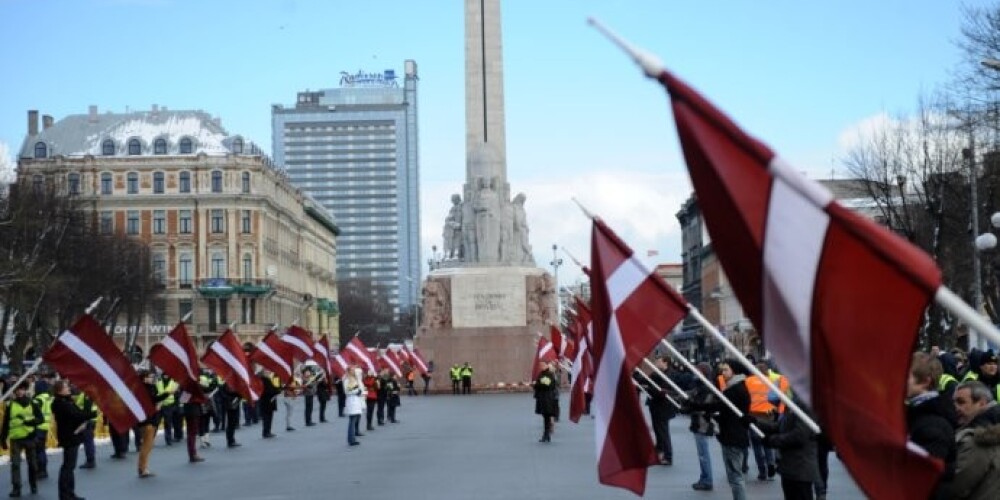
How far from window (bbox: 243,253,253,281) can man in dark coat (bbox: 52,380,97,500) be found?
97188 mm

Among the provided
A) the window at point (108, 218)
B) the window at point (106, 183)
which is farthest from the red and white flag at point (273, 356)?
the window at point (106, 183)

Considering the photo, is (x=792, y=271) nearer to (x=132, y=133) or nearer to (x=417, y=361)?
(x=417, y=361)

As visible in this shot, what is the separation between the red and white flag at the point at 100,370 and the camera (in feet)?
57.7

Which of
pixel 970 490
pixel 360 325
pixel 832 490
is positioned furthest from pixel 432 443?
pixel 360 325

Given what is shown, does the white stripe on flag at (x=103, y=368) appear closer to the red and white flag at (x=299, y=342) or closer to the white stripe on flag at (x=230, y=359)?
the white stripe on flag at (x=230, y=359)

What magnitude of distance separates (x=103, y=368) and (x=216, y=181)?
9593 centimetres

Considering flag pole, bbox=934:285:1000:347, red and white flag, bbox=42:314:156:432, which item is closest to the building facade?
red and white flag, bbox=42:314:156:432

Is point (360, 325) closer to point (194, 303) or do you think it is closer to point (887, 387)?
point (194, 303)

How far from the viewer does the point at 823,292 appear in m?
6.01

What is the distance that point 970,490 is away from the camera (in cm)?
807

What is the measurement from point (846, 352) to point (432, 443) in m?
23.5

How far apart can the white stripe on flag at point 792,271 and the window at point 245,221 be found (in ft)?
357

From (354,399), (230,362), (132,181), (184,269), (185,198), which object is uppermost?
(132,181)

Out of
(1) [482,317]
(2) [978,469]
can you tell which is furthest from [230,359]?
(1) [482,317]
